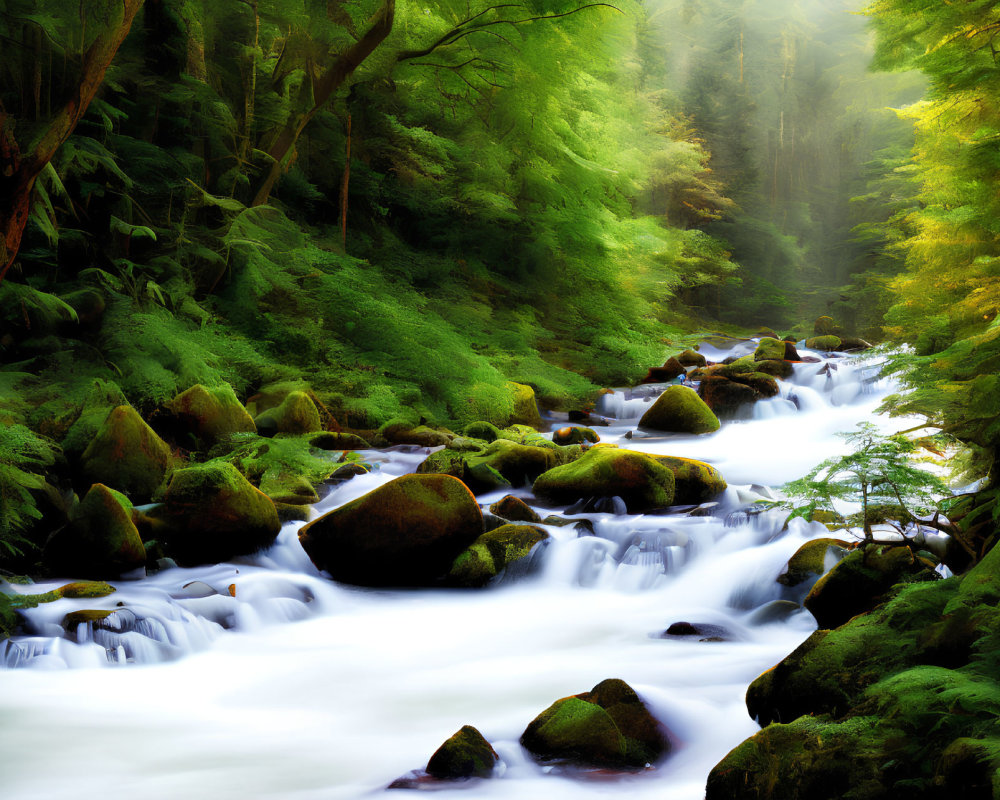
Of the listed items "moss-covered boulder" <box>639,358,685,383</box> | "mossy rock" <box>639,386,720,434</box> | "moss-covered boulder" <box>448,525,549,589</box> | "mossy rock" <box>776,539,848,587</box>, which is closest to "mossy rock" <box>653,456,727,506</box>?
"moss-covered boulder" <box>448,525,549,589</box>

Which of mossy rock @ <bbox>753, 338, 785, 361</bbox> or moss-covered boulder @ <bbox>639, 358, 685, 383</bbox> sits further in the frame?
mossy rock @ <bbox>753, 338, 785, 361</bbox>

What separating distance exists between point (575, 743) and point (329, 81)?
8.28 metres

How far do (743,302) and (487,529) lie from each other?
2593 cm

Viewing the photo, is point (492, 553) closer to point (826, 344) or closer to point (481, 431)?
point (481, 431)

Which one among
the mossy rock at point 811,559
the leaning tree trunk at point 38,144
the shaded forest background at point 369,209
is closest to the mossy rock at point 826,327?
the shaded forest background at point 369,209

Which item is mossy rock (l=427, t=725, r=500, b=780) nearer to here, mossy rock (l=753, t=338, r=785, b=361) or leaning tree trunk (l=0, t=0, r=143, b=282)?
leaning tree trunk (l=0, t=0, r=143, b=282)

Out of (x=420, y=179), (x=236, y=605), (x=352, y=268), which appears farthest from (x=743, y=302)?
(x=236, y=605)

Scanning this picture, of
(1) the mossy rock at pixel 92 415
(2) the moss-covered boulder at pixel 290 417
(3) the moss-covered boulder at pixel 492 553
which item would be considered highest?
(2) the moss-covered boulder at pixel 290 417

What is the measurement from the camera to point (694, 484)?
778 cm

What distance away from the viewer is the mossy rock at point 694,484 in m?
7.75

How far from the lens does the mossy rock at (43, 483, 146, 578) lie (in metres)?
5.50

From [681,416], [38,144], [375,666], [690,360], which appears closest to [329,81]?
[38,144]

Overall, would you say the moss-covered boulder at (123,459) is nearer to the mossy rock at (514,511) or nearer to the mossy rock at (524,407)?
the mossy rock at (514,511)

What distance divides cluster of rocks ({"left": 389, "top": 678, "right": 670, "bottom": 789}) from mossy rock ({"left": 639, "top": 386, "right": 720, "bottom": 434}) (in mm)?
8116
